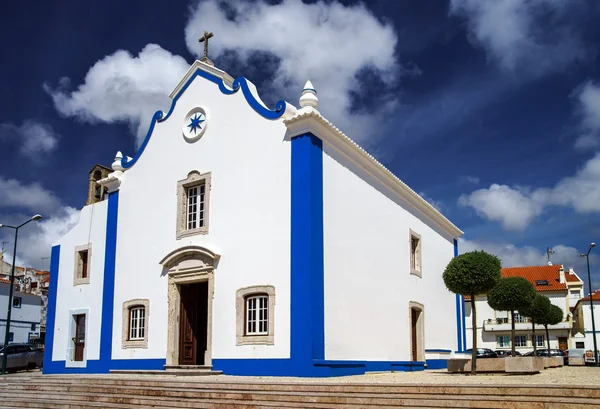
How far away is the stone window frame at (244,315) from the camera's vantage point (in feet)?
43.8

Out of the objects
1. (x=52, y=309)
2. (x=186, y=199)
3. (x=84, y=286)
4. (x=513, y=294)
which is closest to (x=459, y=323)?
(x=513, y=294)

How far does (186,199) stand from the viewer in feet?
53.5

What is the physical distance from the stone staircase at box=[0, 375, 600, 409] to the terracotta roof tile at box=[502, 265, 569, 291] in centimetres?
4285

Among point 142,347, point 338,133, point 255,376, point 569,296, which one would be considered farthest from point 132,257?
point 569,296

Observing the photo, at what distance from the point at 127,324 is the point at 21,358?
11.7 meters

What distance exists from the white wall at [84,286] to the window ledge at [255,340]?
5887 millimetres

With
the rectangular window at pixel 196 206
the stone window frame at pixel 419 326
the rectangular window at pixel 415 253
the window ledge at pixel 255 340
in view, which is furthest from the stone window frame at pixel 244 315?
the rectangular window at pixel 415 253

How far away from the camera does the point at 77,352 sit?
1858 cm

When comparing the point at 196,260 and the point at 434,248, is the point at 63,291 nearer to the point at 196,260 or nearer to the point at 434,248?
the point at 196,260

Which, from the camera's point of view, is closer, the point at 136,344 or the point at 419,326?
the point at 136,344

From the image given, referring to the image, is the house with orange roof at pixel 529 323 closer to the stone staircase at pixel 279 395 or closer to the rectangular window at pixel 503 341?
the rectangular window at pixel 503 341

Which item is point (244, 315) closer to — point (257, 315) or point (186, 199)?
point (257, 315)

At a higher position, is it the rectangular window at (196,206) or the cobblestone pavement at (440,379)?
the rectangular window at (196,206)

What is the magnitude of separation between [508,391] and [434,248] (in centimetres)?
1436
